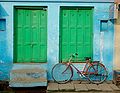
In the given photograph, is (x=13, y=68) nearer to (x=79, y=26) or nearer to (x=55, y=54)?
(x=55, y=54)

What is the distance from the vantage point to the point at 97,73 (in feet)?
46.5

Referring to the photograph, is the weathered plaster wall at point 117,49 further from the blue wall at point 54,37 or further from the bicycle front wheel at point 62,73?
the bicycle front wheel at point 62,73

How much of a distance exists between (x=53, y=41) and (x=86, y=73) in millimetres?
1914

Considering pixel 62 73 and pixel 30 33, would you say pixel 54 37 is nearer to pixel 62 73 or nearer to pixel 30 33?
pixel 30 33

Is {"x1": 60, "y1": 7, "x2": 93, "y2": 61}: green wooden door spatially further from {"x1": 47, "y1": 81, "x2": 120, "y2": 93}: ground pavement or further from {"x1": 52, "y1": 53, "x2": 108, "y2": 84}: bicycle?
{"x1": 47, "y1": 81, "x2": 120, "y2": 93}: ground pavement

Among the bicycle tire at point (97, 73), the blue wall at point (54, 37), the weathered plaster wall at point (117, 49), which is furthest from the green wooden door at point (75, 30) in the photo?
the weathered plaster wall at point (117, 49)

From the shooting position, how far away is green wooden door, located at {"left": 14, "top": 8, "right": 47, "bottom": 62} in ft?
46.8

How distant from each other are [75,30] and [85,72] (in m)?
1.81

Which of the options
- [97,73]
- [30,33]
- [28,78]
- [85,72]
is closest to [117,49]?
[97,73]

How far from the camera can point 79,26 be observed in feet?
46.9

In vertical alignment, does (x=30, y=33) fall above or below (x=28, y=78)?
above

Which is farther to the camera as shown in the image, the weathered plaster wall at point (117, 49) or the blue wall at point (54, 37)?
the weathered plaster wall at point (117, 49)

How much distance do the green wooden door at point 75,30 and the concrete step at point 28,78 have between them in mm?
1263

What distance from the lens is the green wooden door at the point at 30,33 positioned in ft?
46.8
